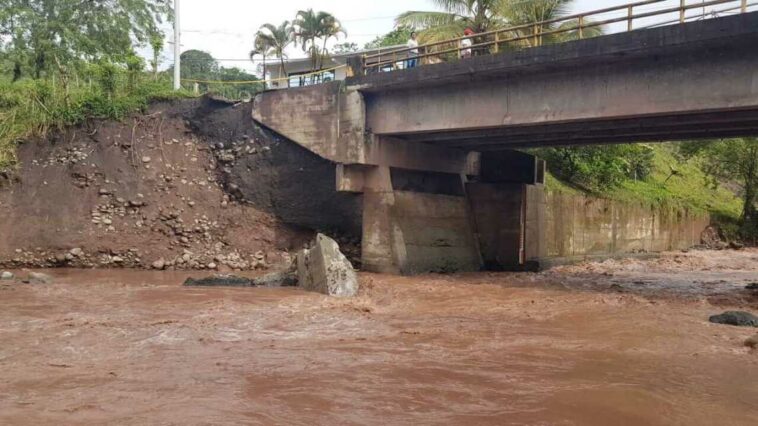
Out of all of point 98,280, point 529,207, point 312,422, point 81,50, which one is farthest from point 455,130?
point 81,50

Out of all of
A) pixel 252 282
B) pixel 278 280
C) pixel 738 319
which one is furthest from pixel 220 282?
pixel 738 319

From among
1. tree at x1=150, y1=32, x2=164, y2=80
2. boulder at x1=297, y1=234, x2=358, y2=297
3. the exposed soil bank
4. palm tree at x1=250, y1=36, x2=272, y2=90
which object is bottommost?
boulder at x1=297, y1=234, x2=358, y2=297

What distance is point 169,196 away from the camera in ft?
69.0

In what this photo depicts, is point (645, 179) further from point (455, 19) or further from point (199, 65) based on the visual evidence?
point (199, 65)

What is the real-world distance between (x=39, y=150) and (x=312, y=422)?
1934 cm

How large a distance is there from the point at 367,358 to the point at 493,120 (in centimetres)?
1065

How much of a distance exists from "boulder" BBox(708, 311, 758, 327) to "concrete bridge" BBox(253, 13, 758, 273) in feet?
16.3

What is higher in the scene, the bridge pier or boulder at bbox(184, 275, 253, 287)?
the bridge pier

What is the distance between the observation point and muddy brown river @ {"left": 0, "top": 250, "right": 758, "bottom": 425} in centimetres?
627

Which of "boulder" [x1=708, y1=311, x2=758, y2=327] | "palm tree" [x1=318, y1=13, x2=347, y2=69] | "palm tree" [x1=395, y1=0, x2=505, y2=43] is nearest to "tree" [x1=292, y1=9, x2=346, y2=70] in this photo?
"palm tree" [x1=318, y1=13, x2=347, y2=69]

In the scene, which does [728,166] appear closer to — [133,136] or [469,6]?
[469,6]

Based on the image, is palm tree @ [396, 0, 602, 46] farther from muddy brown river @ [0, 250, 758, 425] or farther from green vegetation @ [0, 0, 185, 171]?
muddy brown river @ [0, 250, 758, 425]

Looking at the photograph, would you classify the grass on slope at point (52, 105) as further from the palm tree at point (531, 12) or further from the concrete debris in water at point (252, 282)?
the palm tree at point (531, 12)

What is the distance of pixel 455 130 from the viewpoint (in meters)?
18.6
